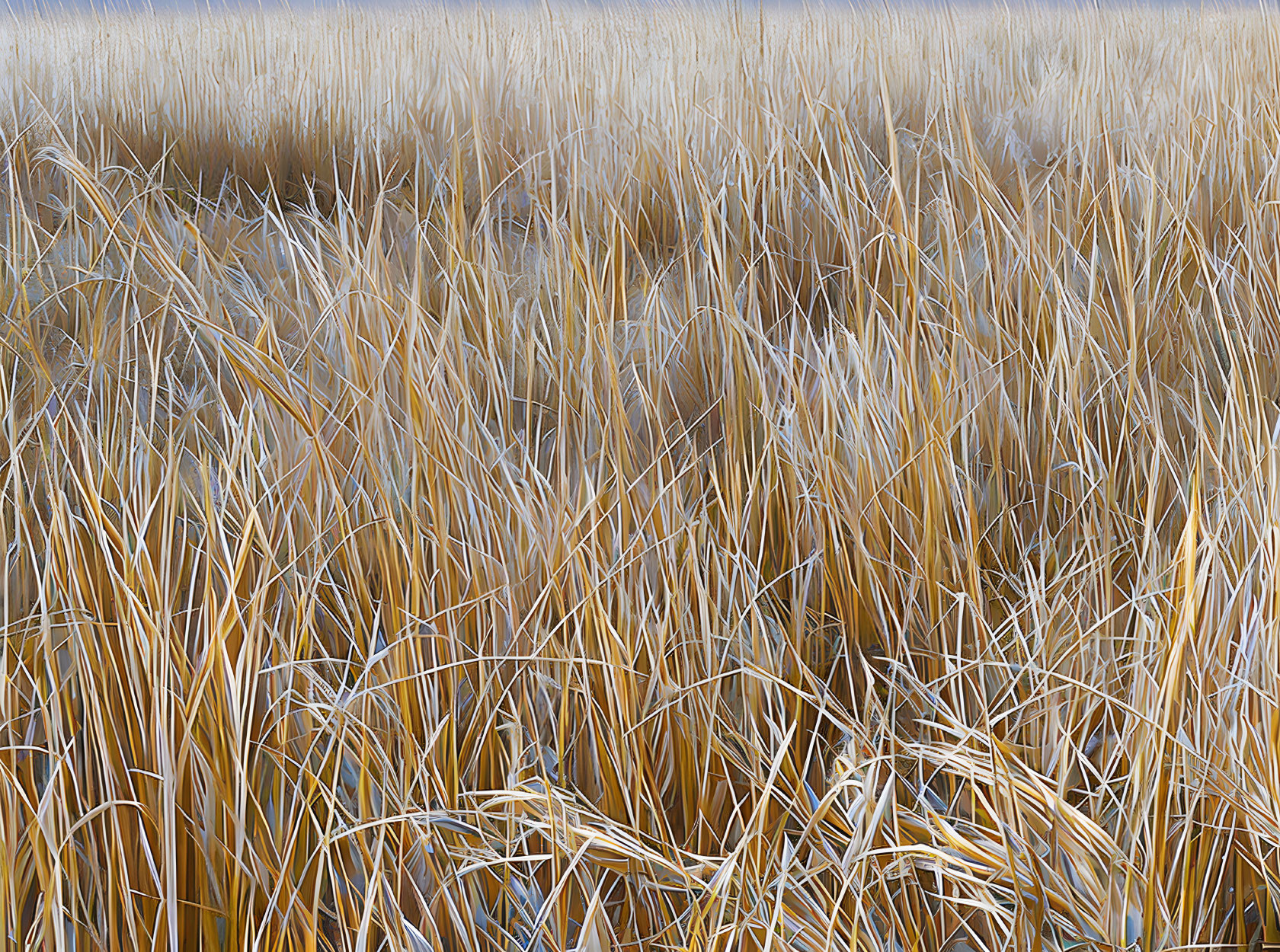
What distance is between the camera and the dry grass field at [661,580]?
0.46m

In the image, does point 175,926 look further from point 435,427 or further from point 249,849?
point 435,427

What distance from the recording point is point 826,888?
0.49 meters

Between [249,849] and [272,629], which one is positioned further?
[272,629]

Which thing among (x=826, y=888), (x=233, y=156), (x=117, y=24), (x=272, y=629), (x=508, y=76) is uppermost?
(x=117, y=24)

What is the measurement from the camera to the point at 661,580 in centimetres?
64

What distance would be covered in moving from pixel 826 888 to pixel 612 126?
4.07 feet

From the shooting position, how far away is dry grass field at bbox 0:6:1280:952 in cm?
46

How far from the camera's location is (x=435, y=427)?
0.70m

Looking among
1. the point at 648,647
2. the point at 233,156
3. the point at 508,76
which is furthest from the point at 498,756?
the point at 508,76

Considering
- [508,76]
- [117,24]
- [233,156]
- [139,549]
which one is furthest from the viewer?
[117,24]

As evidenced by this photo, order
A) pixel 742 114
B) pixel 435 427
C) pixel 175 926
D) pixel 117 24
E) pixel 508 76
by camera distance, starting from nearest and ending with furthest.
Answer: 1. pixel 175 926
2. pixel 435 427
3. pixel 742 114
4. pixel 508 76
5. pixel 117 24

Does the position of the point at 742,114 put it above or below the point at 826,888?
above

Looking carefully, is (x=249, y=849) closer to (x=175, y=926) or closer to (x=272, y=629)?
(x=175, y=926)

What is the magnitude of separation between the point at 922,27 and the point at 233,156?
1.78m
